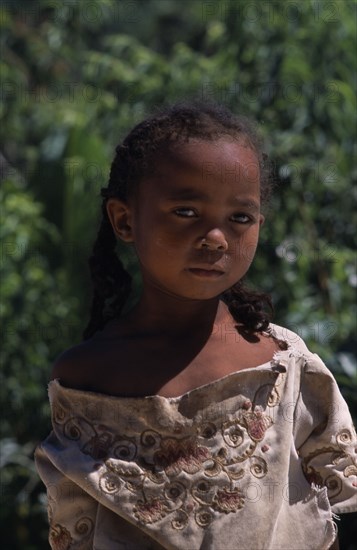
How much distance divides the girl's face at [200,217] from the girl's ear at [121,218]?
0.08 m

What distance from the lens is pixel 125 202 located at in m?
2.07

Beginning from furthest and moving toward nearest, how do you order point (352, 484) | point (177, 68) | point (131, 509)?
point (177, 68) → point (352, 484) → point (131, 509)

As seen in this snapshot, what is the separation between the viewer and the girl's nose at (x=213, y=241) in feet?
6.25

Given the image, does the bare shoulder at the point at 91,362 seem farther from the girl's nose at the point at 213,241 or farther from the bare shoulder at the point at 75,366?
the girl's nose at the point at 213,241

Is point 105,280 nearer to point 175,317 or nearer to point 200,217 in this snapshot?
point 175,317

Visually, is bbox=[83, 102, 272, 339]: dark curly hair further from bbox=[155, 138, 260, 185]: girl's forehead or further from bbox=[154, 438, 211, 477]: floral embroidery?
bbox=[154, 438, 211, 477]: floral embroidery

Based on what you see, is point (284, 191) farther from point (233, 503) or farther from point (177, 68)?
point (233, 503)

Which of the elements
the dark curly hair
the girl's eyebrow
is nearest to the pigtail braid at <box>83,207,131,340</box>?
the dark curly hair

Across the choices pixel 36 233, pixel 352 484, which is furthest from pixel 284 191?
pixel 352 484

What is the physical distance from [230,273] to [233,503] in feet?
1.33

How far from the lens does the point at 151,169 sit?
1.98 m

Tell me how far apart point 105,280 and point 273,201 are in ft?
5.66

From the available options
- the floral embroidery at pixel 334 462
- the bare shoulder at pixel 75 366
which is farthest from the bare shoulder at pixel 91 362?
the floral embroidery at pixel 334 462

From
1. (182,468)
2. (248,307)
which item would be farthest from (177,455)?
(248,307)
